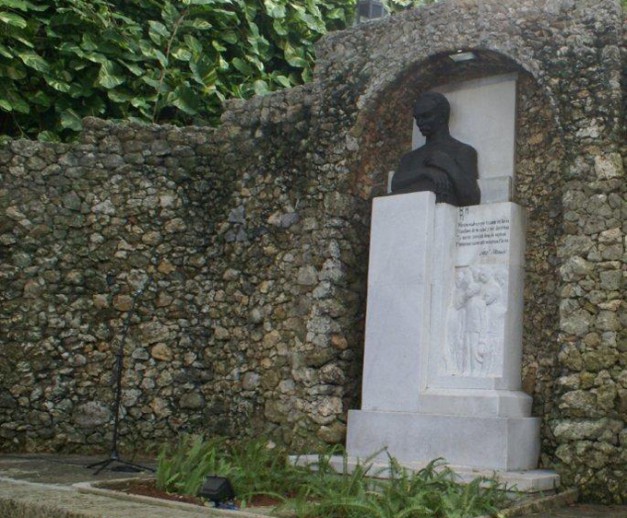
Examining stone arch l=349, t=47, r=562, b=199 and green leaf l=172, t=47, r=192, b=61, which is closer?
stone arch l=349, t=47, r=562, b=199

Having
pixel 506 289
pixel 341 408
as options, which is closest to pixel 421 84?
pixel 506 289

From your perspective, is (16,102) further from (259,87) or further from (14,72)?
(259,87)

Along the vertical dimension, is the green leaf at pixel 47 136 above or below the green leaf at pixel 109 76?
below

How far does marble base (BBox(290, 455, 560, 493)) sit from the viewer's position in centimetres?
618

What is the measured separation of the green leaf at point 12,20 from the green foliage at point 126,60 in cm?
1

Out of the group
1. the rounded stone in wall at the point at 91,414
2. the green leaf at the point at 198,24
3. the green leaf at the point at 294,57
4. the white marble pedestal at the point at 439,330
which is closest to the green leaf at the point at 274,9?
the green leaf at the point at 294,57

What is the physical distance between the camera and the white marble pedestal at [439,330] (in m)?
6.95

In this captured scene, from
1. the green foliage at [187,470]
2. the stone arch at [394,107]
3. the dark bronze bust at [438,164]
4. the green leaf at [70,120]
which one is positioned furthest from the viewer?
the green leaf at [70,120]

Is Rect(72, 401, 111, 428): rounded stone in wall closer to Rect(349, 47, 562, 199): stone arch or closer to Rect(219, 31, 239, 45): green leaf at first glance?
Rect(349, 47, 562, 199): stone arch

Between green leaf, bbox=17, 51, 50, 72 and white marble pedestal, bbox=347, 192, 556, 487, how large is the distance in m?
4.59

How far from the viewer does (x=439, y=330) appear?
7.46m

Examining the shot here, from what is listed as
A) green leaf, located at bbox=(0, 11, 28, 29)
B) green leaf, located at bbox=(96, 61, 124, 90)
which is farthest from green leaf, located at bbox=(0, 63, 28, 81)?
green leaf, located at bbox=(96, 61, 124, 90)

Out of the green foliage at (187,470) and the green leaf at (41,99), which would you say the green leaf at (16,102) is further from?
the green foliage at (187,470)

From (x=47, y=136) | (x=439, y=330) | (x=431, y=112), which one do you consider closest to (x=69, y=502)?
(x=439, y=330)
